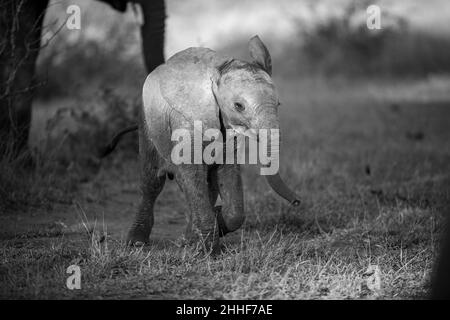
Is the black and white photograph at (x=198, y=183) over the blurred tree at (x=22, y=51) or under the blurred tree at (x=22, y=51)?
under

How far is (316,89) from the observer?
13398mm

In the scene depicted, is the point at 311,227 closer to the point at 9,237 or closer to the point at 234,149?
the point at 234,149

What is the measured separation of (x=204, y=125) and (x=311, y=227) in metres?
1.51

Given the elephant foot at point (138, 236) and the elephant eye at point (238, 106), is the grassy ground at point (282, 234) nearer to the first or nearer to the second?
the elephant foot at point (138, 236)

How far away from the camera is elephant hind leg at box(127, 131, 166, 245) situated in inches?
184

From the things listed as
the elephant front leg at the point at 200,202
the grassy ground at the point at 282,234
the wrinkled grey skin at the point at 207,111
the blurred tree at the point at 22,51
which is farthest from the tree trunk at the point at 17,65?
the elephant front leg at the point at 200,202

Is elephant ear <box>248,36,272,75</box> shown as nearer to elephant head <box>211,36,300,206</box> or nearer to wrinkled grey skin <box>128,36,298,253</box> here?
wrinkled grey skin <box>128,36,298,253</box>

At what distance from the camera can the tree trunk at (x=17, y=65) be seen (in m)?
6.14

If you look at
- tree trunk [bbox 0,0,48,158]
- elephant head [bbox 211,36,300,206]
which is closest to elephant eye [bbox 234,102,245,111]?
elephant head [bbox 211,36,300,206]

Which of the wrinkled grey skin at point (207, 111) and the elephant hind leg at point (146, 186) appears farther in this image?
the elephant hind leg at point (146, 186)

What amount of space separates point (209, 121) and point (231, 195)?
19.8 inches

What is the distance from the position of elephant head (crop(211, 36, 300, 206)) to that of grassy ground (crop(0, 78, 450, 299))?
56 cm

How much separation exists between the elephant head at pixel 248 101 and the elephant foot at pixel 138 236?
1000 millimetres

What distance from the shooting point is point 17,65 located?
20.0ft
